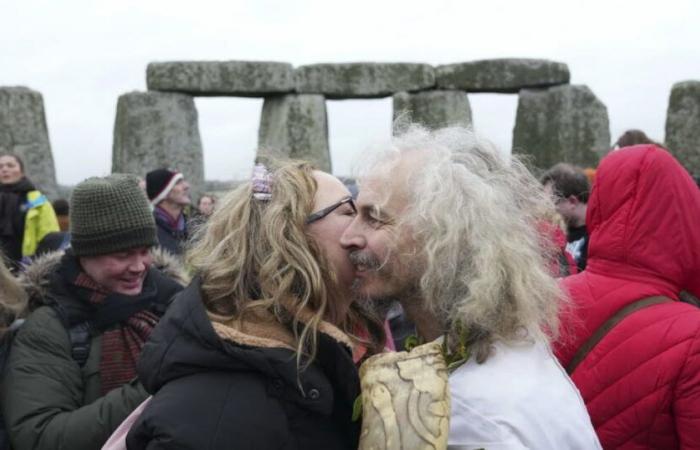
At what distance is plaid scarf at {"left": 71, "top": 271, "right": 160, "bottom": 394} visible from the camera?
8.64ft

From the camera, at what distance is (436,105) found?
12.4m

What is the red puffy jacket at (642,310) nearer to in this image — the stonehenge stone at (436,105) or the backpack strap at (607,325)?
the backpack strap at (607,325)

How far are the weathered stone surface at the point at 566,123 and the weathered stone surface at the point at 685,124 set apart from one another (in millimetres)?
937

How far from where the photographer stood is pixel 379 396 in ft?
5.60

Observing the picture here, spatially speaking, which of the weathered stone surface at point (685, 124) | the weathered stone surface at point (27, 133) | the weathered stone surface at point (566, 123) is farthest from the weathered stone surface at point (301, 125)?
the weathered stone surface at point (685, 124)

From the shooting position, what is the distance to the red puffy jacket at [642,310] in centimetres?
230

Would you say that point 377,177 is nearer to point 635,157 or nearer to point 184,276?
point 635,157

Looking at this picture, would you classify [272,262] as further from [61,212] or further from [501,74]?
[501,74]

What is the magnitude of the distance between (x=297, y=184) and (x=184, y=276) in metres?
1.31

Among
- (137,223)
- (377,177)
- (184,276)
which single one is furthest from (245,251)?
(184,276)

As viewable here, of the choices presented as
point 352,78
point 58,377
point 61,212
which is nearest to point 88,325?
point 58,377

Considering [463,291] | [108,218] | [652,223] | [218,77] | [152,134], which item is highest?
[463,291]

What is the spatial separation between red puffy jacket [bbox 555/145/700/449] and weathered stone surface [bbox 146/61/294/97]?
9.69 m

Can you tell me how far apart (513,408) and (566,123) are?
445 inches
